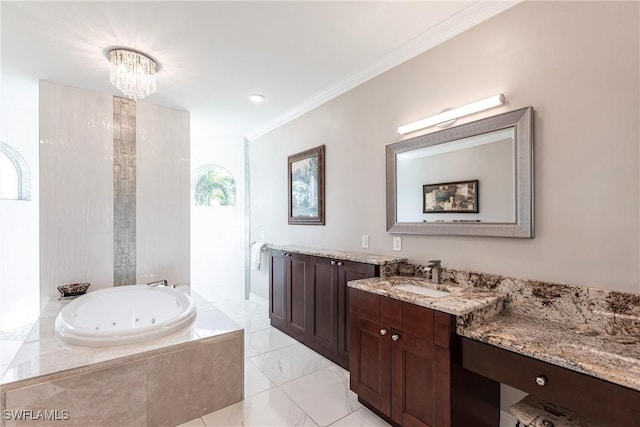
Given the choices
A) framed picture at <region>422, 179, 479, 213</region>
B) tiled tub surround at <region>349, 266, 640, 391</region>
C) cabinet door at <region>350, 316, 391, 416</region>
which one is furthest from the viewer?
framed picture at <region>422, 179, 479, 213</region>

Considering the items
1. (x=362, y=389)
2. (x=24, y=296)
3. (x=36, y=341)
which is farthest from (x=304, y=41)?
(x=24, y=296)

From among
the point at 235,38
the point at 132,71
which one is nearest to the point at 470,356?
the point at 235,38

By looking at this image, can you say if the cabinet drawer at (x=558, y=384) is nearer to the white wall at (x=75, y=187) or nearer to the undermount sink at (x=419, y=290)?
the undermount sink at (x=419, y=290)

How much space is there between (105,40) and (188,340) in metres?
2.16

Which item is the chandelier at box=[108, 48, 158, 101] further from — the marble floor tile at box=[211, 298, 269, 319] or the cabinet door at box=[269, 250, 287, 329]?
the marble floor tile at box=[211, 298, 269, 319]

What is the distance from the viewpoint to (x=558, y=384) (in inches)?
44.8

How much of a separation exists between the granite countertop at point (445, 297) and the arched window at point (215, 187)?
3.39 metres

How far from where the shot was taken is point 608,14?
140 centimetres

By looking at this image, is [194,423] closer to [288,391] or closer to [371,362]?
[288,391]

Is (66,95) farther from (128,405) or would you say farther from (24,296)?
(128,405)

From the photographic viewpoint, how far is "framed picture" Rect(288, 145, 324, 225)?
3.19m

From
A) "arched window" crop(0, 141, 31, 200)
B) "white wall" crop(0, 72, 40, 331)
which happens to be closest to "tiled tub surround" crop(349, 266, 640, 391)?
"white wall" crop(0, 72, 40, 331)

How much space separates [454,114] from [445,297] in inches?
45.6

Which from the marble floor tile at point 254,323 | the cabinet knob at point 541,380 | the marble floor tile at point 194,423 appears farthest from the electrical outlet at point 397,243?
the marble floor tile at point 254,323
